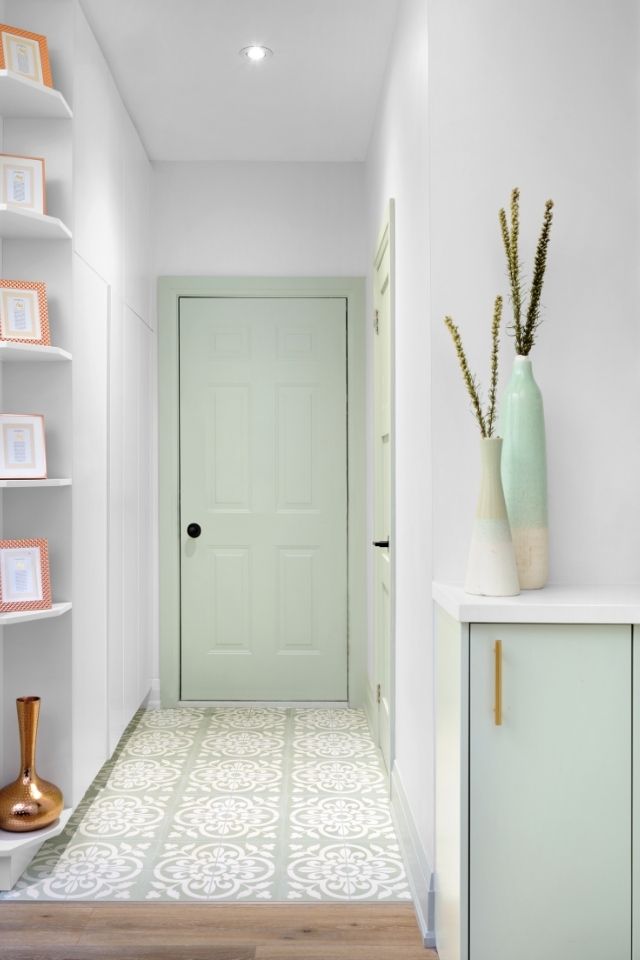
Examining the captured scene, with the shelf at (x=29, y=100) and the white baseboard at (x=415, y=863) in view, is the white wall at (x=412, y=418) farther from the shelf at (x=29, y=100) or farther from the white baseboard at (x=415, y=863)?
the shelf at (x=29, y=100)

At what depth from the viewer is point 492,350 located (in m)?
2.05

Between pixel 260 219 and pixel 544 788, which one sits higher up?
pixel 260 219

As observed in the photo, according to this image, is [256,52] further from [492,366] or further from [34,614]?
[34,614]

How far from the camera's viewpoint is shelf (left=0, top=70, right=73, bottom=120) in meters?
2.35

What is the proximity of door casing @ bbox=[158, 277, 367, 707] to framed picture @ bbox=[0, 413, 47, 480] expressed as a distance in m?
Result: 1.68

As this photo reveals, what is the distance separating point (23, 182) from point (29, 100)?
242 mm

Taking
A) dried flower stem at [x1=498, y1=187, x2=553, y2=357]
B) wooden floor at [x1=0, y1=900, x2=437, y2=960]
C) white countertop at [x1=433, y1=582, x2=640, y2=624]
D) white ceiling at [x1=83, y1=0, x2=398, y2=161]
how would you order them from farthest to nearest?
white ceiling at [x1=83, y1=0, x2=398, y2=161], wooden floor at [x1=0, y1=900, x2=437, y2=960], dried flower stem at [x1=498, y1=187, x2=553, y2=357], white countertop at [x1=433, y1=582, x2=640, y2=624]

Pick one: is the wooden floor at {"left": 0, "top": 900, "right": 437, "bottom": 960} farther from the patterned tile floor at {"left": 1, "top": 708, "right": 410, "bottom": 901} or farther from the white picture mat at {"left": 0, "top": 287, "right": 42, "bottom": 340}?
the white picture mat at {"left": 0, "top": 287, "right": 42, "bottom": 340}

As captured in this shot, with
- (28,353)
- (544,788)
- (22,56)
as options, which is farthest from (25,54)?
(544,788)

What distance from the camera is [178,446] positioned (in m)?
4.16

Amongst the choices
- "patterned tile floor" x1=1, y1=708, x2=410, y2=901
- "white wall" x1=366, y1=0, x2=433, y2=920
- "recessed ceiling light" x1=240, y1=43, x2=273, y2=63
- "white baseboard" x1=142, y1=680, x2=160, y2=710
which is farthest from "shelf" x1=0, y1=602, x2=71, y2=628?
"recessed ceiling light" x1=240, y1=43, x2=273, y2=63

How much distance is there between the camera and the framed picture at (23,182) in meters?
2.43

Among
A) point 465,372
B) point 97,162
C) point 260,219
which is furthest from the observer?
point 260,219

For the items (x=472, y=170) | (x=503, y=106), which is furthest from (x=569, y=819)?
(x=503, y=106)
